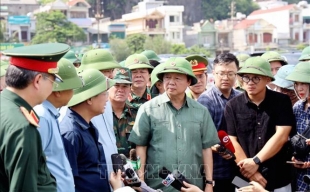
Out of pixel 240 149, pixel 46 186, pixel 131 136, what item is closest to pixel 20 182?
pixel 46 186

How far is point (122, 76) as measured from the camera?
4.53 metres

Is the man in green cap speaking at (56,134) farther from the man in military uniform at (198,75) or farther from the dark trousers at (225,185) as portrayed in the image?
the man in military uniform at (198,75)

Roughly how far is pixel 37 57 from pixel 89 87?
2.80 ft

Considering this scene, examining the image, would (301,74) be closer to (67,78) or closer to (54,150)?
(67,78)

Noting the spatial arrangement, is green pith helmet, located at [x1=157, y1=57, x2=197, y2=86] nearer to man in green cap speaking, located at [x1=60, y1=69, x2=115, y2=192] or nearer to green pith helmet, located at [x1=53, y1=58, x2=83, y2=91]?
man in green cap speaking, located at [x1=60, y1=69, x2=115, y2=192]

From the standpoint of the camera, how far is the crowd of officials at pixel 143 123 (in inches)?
104

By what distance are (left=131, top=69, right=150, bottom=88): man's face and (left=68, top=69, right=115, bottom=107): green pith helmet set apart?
150 cm

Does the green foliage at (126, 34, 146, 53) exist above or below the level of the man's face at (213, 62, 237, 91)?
below

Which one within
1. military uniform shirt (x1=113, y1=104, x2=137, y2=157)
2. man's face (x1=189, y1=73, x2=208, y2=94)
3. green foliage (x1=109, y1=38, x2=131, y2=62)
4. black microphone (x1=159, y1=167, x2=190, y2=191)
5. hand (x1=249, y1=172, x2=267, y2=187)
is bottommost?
green foliage (x1=109, y1=38, x2=131, y2=62)

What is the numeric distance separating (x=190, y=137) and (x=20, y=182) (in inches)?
70.9

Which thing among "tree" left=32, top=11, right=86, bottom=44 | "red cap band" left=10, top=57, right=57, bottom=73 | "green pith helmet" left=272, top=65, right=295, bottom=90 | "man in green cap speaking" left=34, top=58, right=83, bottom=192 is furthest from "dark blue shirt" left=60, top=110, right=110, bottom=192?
"tree" left=32, top=11, right=86, bottom=44

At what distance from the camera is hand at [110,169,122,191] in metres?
3.43

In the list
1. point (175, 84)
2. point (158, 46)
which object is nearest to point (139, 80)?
point (175, 84)

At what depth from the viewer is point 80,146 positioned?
334 cm
